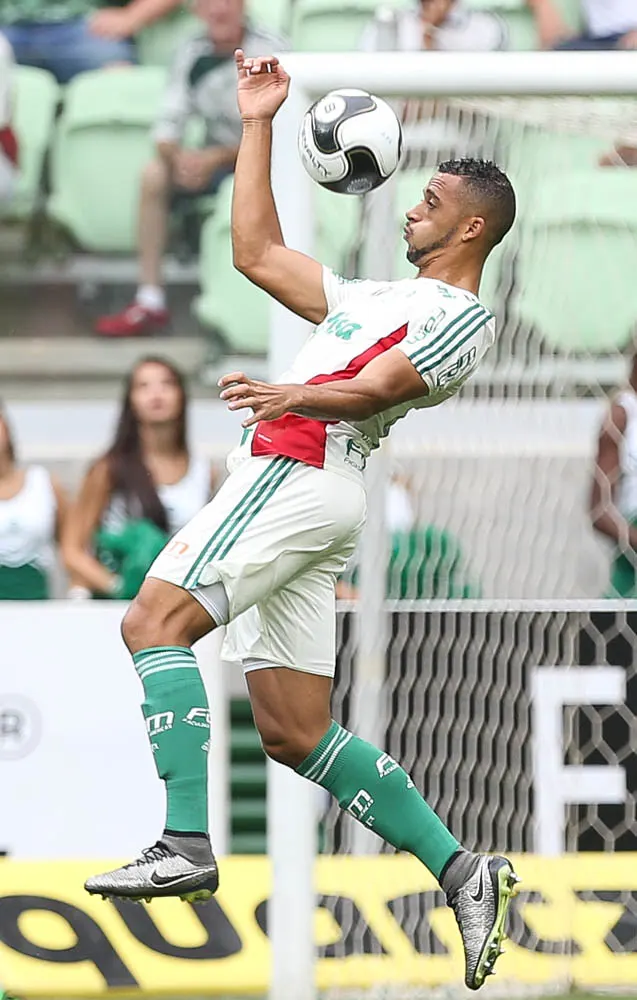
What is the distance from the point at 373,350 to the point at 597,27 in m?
5.55

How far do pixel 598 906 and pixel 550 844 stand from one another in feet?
0.91

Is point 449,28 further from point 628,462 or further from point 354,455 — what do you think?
point 354,455

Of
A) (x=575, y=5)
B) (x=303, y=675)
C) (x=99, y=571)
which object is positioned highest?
(x=575, y=5)

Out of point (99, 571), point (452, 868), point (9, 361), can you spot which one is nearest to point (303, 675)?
point (452, 868)

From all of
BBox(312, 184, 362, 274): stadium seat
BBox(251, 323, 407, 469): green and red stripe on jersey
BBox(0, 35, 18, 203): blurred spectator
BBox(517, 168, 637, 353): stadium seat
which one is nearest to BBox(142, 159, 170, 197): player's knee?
BBox(0, 35, 18, 203): blurred spectator

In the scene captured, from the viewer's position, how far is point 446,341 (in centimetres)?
431

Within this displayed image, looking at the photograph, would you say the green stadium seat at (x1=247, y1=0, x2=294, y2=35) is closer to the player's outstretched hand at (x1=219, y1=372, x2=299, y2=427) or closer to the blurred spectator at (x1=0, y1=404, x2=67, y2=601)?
the blurred spectator at (x1=0, y1=404, x2=67, y2=601)

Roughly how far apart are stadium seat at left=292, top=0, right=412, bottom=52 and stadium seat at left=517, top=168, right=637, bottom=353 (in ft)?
8.39

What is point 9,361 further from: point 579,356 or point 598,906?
point 598,906

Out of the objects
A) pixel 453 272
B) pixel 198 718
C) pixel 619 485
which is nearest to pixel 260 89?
pixel 453 272

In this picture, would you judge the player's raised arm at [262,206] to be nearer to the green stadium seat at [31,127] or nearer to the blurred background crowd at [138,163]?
the blurred background crowd at [138,163]

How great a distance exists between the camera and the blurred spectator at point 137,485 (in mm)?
7586

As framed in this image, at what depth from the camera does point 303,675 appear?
4488 millimetres

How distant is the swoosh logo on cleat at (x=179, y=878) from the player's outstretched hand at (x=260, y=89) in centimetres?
173
